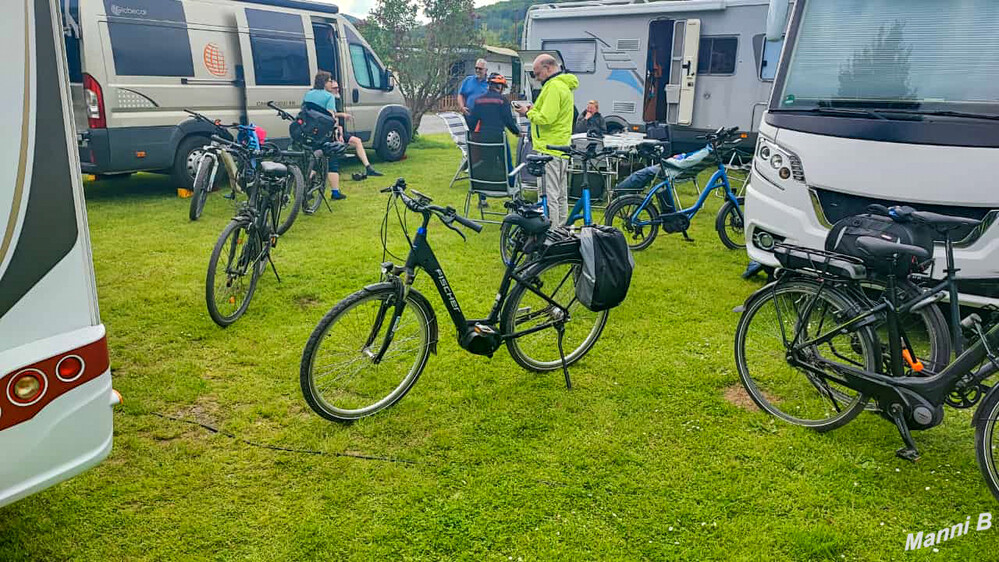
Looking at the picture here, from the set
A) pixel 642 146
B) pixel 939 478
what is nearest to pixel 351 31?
pixel 642 146

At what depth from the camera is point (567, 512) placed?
300 cm

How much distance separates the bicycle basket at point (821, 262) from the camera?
326cm

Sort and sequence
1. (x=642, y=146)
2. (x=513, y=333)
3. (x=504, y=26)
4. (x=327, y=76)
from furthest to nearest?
(x=504, y=26), (x=327, y=76), (x=642, y=146), (x=513, y=333)

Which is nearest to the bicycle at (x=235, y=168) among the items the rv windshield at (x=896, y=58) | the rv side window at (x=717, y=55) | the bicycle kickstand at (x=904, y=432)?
the rv windshield at (x=896, y=58)

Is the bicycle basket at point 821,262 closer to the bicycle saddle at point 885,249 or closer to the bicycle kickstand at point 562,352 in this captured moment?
the bicycle saddle at point 885,249

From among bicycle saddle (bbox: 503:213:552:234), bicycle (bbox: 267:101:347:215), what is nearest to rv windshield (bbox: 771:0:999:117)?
bicycle saddle (bbox: 503:213:552:234)

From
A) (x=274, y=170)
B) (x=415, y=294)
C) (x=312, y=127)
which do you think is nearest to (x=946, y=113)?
(x=415, y=294)

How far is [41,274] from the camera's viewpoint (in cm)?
219

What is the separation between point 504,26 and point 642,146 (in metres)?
63.3

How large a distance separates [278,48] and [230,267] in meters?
6.73

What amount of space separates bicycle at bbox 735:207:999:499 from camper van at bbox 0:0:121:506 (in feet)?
10.0

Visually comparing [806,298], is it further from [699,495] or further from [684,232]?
[684,232]

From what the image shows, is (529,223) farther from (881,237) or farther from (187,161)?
(187,161)

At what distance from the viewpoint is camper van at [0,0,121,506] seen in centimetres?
210
